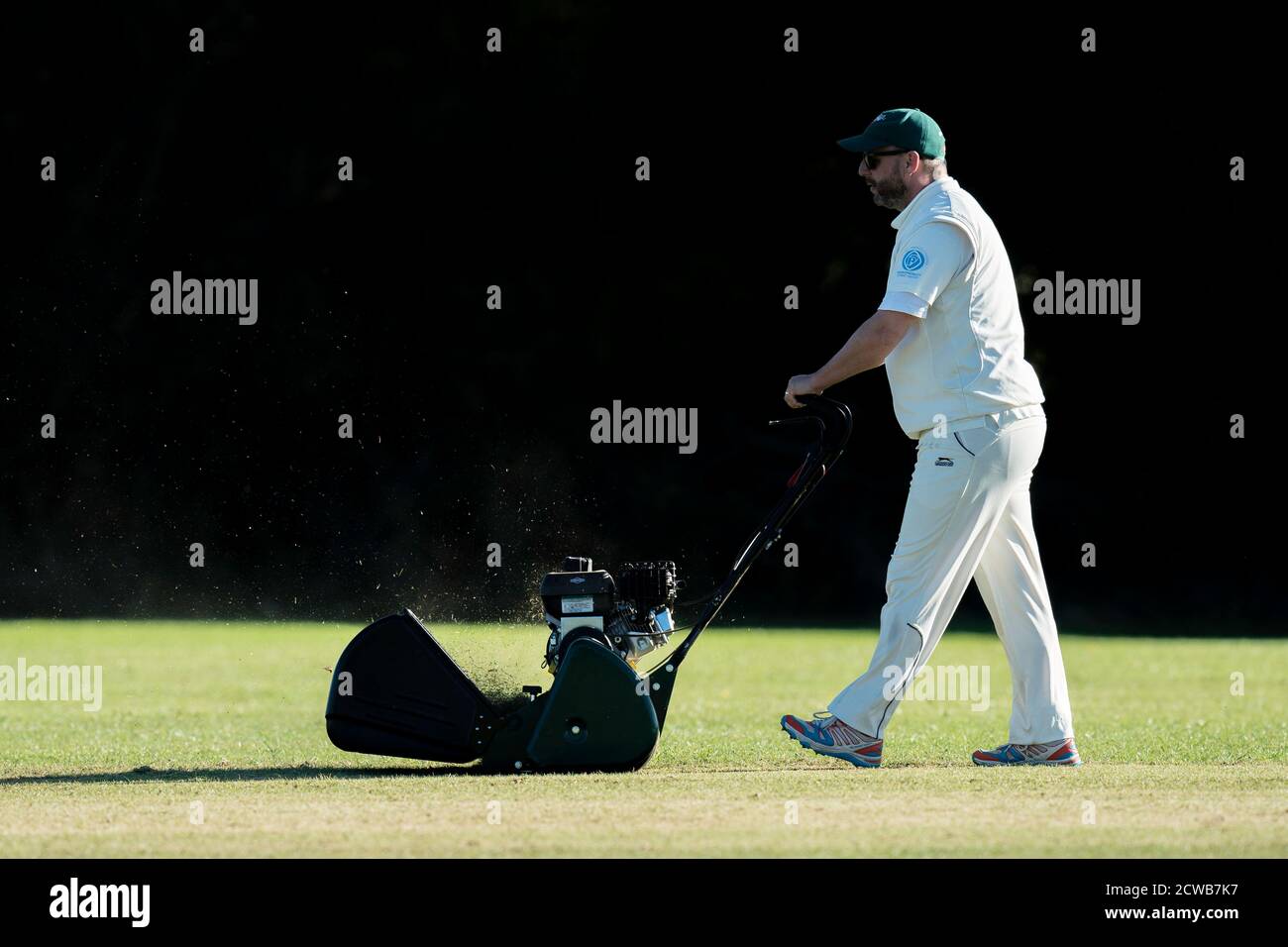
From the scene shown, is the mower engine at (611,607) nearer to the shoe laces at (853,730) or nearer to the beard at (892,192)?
the shoe laces at (853,730)

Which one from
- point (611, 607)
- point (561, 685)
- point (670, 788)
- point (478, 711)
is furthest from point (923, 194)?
point (478, 711)

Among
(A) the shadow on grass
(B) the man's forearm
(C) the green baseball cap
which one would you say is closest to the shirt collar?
(C) the green baseball cap

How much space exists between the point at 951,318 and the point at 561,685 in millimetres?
2015

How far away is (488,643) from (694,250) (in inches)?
700

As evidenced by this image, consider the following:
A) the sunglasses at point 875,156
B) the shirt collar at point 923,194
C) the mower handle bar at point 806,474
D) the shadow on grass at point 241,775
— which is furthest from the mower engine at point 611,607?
the sunglasses at point 875,156

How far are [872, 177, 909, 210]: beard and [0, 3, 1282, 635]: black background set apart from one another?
15.5 metres

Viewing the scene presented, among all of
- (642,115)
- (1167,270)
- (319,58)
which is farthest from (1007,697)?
(319,58)

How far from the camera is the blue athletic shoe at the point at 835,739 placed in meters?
6.90

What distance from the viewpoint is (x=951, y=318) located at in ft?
22.8

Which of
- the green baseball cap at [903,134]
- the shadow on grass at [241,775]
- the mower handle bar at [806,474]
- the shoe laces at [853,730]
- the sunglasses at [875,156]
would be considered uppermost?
the green baseball cap at [903,134]

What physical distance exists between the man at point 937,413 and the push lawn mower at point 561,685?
39 centimetres

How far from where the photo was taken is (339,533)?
22.3 m

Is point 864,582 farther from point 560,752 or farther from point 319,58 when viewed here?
point 560,752

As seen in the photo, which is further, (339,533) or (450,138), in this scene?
(450,138)
